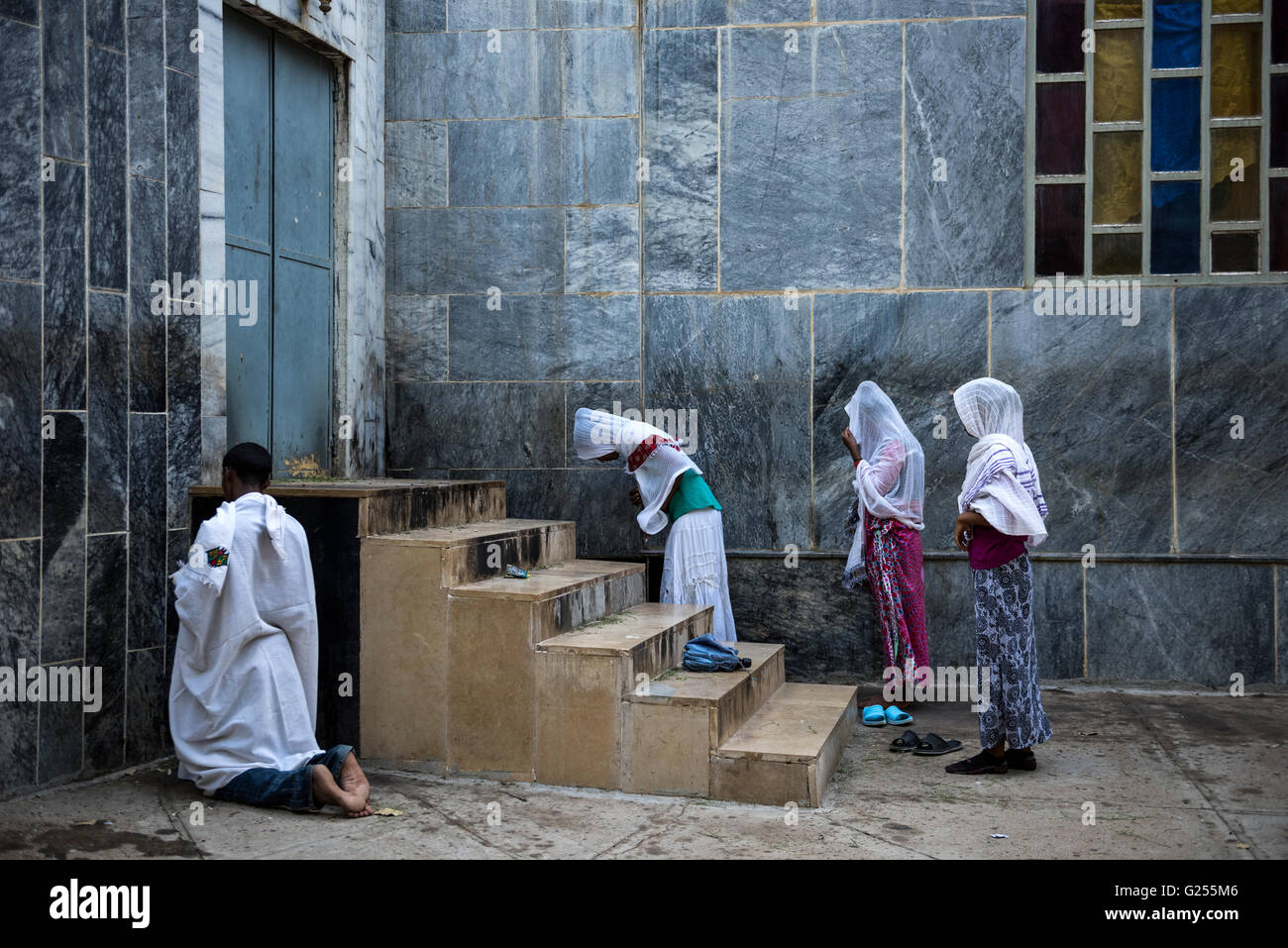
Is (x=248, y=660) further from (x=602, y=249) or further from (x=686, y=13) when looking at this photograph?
(x=686, y=13)

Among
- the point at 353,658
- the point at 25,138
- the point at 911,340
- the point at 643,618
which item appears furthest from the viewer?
the point at 911,340

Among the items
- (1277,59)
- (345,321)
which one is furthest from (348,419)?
(1277,59)

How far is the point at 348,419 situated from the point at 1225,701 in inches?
229

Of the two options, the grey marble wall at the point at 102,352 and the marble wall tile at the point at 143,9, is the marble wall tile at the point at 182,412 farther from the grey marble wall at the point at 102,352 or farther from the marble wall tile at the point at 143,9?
the marble wall tile at the point at 143,9

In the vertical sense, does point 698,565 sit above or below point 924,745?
above

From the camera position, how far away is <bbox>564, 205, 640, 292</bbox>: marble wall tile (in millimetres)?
8281

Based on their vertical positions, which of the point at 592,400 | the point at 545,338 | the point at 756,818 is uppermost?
the point at 545,338

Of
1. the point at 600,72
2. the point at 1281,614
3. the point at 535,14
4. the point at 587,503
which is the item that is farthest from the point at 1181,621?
the point at 535,14

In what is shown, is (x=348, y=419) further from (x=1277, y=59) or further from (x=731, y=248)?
(x=1277, y=59)

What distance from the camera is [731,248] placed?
8203 mm

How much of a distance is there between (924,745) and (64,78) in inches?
203

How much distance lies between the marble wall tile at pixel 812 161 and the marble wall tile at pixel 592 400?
3.16 ft

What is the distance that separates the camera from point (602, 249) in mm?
8297
